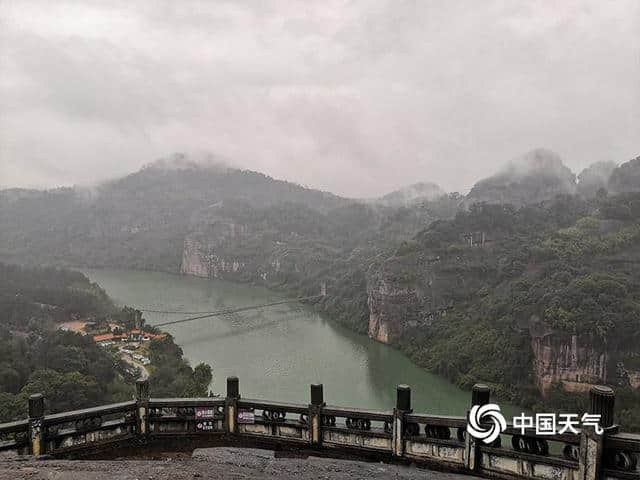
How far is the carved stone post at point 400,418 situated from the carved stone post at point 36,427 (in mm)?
6632

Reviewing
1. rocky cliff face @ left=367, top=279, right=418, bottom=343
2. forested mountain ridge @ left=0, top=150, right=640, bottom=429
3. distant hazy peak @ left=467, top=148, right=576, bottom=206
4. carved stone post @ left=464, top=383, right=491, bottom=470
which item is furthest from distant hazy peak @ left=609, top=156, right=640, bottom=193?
carved stone post @ left=464, top=383, right=491, bottom=470

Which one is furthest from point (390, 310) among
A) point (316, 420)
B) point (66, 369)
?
point (316, 420)

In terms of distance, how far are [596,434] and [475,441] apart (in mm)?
1997

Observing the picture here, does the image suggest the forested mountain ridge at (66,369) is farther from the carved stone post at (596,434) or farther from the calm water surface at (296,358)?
the carved stone post at (596,434)

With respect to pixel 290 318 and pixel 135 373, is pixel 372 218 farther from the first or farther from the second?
pixel 135 373

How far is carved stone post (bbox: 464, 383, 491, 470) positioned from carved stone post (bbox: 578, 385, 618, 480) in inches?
62.7

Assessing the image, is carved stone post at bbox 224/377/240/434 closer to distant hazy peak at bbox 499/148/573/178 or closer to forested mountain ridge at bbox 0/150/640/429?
forested mountain ridge at bbox 0/150/640/429

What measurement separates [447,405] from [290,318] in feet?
142

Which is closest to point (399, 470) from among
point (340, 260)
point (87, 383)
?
point (87, 383)

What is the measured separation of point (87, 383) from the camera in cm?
3791

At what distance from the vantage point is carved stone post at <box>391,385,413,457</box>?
10.0 metres

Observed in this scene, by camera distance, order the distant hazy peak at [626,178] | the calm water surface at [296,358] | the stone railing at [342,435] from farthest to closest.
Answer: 1. the distant hazy peak at [626,178]
2. the calm water surface at [296,358]
3. the stone railing at [342,435]

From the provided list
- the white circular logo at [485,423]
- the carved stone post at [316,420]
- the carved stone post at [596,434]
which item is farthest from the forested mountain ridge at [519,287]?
the carved stone post at [316,420]

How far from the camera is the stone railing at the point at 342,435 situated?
8.22m
